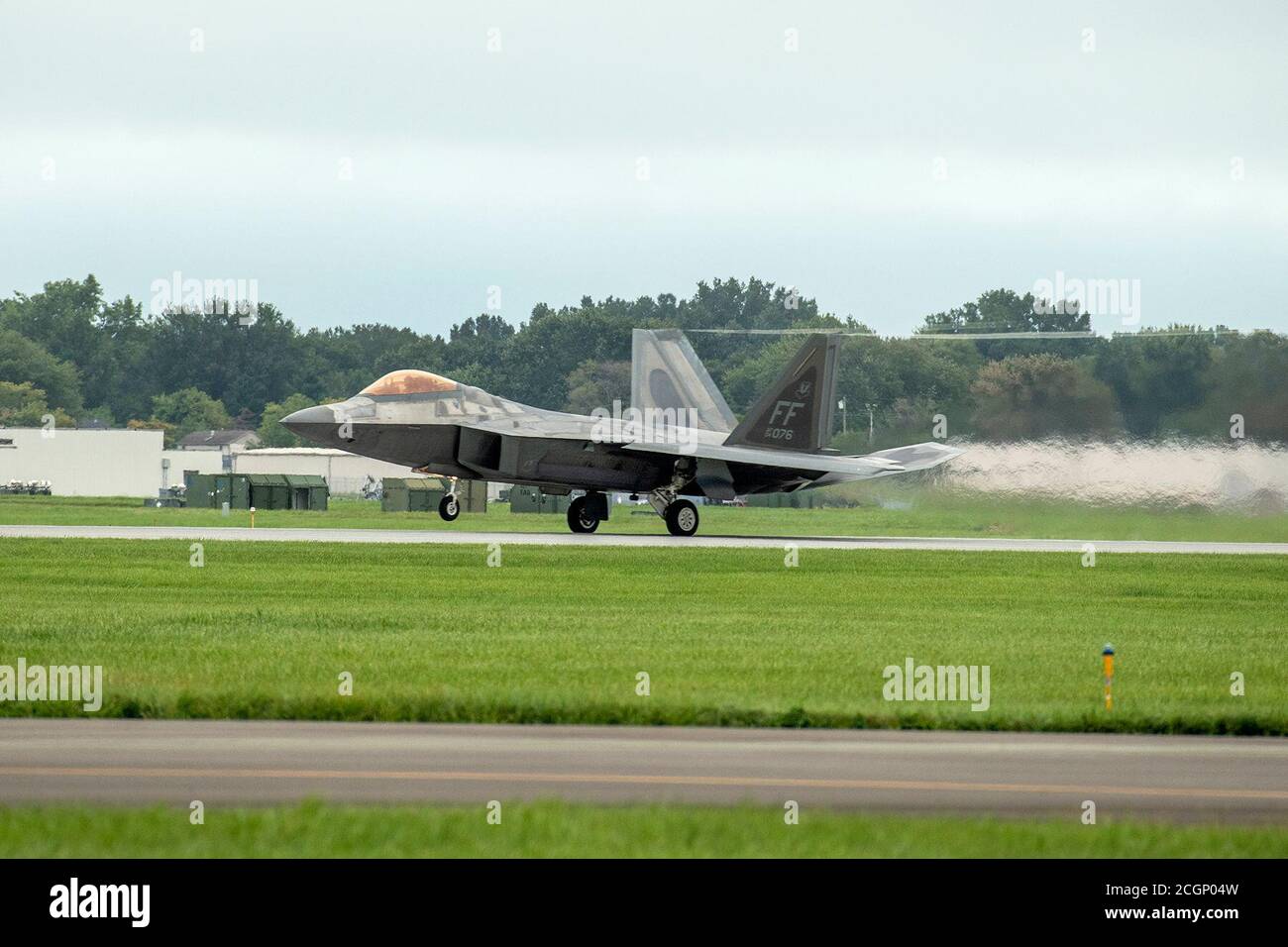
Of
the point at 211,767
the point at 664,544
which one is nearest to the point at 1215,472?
the point at 664,544

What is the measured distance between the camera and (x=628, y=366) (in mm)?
114375

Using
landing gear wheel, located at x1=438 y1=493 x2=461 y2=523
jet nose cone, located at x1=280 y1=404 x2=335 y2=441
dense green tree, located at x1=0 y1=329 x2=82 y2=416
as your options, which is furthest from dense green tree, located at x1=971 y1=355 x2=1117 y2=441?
dense green tree, located at x1=0 y1=329 x2=82 y2=416

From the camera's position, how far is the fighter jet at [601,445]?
4069cm

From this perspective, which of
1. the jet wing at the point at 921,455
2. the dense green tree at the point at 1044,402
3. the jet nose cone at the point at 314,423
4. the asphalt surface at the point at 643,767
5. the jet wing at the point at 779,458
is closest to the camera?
the asphalt surface at the point at 643,767

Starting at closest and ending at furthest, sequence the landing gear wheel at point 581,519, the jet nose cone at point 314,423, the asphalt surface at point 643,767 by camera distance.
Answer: the asphalt surface at point 643,767 < the jet nose cone at point 314,423 < the landing gear wheel at point 581,519

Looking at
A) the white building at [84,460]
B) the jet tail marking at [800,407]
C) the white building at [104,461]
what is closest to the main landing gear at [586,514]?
the jet tail marking at [800,407]

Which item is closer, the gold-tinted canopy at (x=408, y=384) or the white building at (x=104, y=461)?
the gold-tinted canopy at (x=408, y=384)

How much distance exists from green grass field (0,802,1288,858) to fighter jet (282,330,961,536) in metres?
31.1

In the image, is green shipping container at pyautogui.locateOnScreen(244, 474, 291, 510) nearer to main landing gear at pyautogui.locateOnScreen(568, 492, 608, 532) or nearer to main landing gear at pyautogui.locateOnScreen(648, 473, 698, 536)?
main landing gear at pyautogui.locateOnScreen(568, 492, 608, 532)

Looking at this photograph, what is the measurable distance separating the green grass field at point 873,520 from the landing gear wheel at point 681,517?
5.27 m

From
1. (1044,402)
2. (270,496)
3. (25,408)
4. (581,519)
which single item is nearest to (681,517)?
(581,519)

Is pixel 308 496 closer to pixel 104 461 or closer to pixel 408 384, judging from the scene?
pixel 104 461

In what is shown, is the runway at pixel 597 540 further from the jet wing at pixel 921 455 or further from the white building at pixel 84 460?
the white building at pixel 84 460

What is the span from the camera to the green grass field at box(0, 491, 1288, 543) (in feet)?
125
